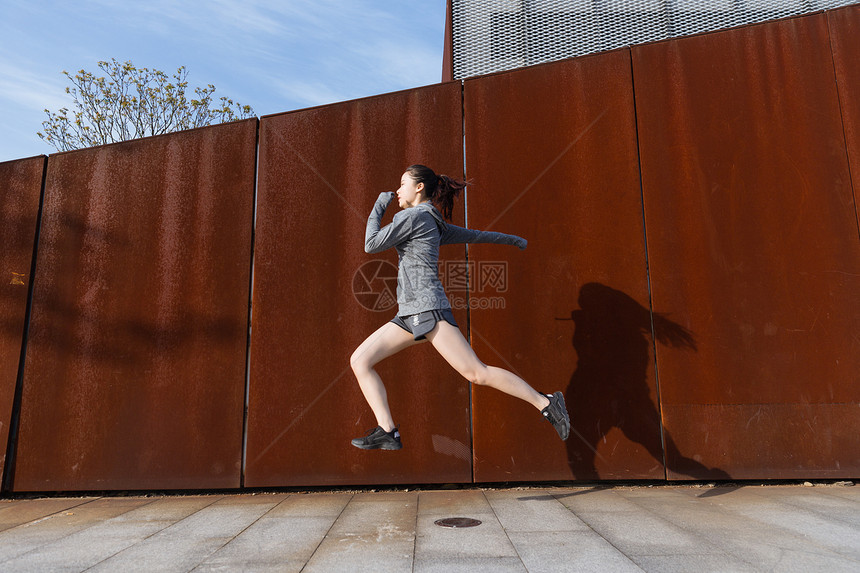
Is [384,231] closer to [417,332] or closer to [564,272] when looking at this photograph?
[417,332]

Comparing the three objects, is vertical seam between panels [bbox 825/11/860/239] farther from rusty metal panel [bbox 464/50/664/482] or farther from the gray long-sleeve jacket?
the gray long-sleeve jacket

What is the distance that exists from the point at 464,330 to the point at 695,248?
196 centimetres

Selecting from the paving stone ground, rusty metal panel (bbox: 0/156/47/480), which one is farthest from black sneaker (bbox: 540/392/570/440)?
rusty metal panel (bbox: 0/156/47/480)

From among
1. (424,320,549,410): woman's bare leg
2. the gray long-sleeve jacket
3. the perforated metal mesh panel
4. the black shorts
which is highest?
the perforated metal mesh panel

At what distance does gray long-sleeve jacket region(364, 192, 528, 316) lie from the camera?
3250mm

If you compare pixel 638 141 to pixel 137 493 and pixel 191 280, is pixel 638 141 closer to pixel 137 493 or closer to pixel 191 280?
pixel 191 280

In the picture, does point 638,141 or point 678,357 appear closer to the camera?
point 678,357

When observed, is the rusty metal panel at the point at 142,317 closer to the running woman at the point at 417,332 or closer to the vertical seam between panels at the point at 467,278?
the running woman at the point at 417,332

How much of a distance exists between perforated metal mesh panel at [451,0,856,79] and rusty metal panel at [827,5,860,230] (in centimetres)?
1408

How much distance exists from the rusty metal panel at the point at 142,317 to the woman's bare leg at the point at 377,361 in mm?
1508

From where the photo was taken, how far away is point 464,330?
4.11m

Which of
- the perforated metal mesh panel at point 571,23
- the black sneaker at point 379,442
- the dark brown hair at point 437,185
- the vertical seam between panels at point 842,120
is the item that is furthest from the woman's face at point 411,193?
the perforated metal mesh panel at point 571,23

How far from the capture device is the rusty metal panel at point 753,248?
3.86 m

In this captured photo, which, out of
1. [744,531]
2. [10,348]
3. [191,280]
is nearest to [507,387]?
[744,531]
